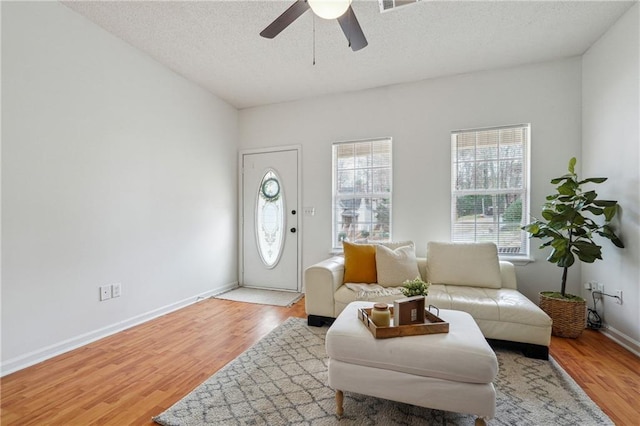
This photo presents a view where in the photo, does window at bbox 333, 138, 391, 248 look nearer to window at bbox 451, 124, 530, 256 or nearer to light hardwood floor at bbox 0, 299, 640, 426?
window at bbox 451, 124, 530, 256

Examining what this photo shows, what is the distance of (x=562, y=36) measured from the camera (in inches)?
105

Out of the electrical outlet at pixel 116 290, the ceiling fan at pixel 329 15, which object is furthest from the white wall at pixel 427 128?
the electrical outlet at pixel 116 290

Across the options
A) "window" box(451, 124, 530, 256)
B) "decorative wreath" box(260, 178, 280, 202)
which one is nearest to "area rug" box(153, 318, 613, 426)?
"window" box(451, 124, 530, 256)

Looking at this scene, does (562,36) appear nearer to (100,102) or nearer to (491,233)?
(491,233)

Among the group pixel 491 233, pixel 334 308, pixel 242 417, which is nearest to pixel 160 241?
pixel 334 308

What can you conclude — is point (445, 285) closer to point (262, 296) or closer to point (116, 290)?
point (262, 296)

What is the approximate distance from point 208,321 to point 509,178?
368 cm

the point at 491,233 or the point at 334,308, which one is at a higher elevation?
the point at 491,233

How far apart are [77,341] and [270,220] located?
98.8 inches

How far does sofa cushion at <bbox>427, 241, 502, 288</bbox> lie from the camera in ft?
9.04

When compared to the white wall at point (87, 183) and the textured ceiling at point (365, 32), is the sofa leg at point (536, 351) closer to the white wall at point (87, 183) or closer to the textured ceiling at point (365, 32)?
the textured ceiling at point (365, 32)

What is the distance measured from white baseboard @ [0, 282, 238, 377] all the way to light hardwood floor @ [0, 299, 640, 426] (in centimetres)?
6

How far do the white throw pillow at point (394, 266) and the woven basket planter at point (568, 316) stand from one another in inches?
46.5

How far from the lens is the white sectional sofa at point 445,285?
2.27m
